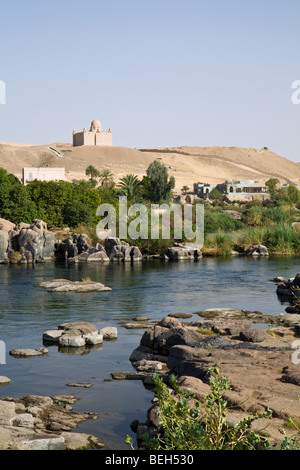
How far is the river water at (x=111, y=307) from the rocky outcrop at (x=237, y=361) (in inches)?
32.4

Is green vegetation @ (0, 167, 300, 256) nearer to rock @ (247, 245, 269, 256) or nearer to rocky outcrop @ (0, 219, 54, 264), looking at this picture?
rock @ (247, 245, 269, 256)

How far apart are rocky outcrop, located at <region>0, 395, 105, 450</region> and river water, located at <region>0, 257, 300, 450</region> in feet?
0.85

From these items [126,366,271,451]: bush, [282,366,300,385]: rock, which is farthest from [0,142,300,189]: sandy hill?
[126,366,271,451]: bush

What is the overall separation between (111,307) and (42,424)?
1172 cm

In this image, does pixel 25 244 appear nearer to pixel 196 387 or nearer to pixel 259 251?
pixel 259 251

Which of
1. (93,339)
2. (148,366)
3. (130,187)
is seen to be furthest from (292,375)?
(130,187)

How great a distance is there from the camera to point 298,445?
6.27 metres

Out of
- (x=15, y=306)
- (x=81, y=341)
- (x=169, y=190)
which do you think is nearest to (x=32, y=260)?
(x=15, y=306)

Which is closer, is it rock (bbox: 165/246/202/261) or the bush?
the bush

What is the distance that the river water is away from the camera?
34.8 ft

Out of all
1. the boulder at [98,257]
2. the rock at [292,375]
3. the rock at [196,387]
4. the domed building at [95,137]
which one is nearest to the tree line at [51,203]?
the boulder at [98,257]

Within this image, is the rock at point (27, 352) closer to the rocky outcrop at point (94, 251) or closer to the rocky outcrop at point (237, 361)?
the rocky outcrop at point (237, 361)

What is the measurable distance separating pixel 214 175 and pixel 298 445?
457 feet
